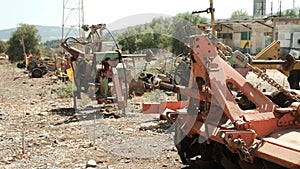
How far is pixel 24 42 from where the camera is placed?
45438mm

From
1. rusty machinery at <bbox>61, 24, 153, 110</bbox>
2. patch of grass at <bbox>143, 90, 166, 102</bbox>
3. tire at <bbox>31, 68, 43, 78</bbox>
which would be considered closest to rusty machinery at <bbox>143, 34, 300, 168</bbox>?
rusty machinery at <bbox>61, 24, 153, 110</bbox>

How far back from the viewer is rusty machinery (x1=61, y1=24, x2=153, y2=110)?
9.64m

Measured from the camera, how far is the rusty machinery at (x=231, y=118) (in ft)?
13.0

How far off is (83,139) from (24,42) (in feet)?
132

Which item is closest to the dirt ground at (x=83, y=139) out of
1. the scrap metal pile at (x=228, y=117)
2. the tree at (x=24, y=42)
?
the scrap metal pile at (x=228, y=117)

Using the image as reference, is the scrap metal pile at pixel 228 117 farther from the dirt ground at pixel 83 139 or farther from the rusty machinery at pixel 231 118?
the dirt ground at pixel 83 139

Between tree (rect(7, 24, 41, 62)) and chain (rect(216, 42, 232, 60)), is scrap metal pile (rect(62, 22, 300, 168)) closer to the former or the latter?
chain (rect(216, 42, 232, 60))

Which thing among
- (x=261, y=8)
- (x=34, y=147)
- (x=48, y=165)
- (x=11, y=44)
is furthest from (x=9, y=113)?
(x=11, y=44)

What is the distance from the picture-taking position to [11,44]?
46.1m

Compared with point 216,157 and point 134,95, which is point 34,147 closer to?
point 216,157

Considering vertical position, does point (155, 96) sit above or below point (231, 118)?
below

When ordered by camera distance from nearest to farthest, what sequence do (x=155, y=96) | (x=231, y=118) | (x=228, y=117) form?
(x=231, y=118)
(x=228, y=117)
(x=155, y=96)

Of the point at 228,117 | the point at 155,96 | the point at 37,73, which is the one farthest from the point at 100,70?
the point at 37,73

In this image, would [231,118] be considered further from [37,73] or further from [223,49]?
[37,73]
